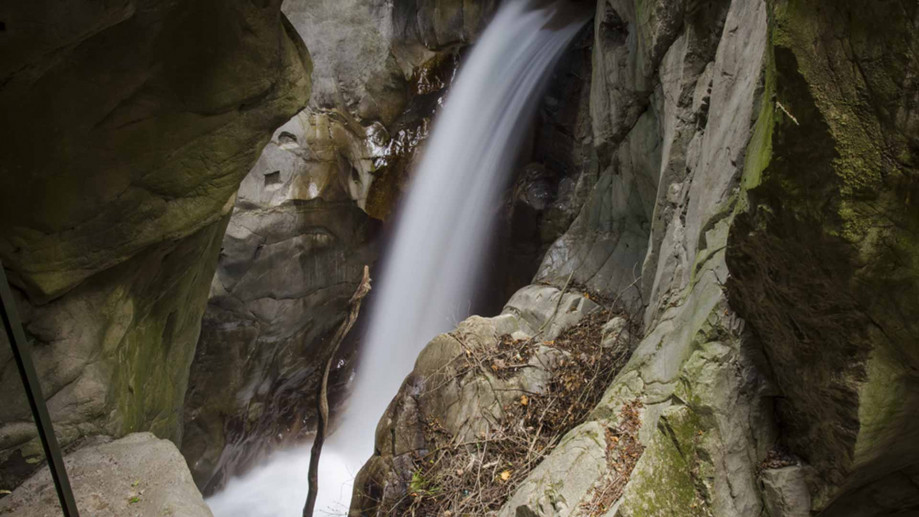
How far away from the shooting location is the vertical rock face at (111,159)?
10.6 ft

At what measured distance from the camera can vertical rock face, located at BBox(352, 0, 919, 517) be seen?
208cm

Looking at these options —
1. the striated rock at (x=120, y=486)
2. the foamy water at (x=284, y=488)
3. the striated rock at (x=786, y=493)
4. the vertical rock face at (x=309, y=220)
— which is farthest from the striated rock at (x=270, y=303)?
the striated rock at (x=786, y=493)

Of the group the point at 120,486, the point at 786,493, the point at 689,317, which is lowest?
the point at 120,486

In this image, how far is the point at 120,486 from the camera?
3.45 meters

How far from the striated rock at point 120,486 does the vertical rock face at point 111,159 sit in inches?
8.2

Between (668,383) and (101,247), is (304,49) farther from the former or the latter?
(668,383)

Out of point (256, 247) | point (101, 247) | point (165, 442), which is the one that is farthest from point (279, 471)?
point (101, 247)

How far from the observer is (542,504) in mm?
3539

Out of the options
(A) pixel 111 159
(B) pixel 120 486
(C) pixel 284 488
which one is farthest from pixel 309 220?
(B) pixel 120 486

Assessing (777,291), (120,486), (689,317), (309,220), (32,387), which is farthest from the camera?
(309,220)

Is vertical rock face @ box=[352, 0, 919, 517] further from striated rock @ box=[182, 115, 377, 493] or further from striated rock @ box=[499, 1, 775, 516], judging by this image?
striated rock @ box=[182, 115, 377, 493]

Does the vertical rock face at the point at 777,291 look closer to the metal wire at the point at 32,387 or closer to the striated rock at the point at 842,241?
the striated rock at the point at 842,241

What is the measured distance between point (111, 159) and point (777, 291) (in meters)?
3.83

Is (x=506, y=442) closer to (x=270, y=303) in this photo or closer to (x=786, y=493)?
(x=786, y=493)
